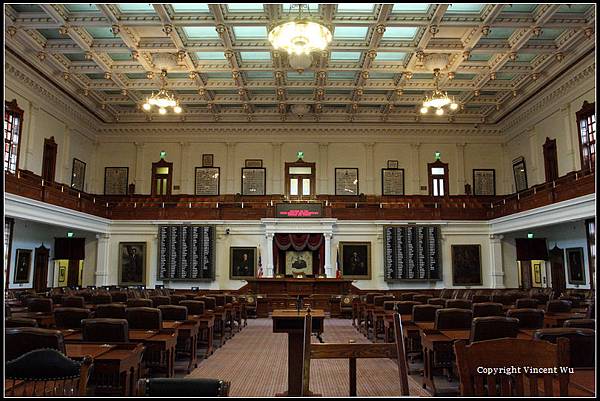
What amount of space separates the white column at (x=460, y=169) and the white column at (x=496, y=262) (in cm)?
370

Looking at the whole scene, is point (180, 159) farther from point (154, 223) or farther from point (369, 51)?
point (369, 51)

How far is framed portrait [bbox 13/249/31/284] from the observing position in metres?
17.0

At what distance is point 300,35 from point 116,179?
15.1 m

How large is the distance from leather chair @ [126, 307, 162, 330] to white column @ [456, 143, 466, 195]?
18.8 m

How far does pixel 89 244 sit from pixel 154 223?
2927 millimetres

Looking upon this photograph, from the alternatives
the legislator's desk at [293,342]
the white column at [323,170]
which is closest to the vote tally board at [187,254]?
the white column at [323,170]

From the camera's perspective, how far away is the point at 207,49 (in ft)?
50.8

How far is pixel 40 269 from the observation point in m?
18.7

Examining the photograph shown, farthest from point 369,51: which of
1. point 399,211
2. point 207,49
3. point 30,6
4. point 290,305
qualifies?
point 30,6

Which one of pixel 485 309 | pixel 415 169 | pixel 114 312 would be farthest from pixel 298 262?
pixel 114 312

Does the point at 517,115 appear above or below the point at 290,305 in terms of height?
above

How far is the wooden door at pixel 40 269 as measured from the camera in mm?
18414

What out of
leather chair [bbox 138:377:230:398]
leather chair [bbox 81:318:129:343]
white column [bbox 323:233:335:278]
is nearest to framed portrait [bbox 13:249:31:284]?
white column [bbox 323:233:335:278]

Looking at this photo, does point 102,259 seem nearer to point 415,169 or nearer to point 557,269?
point 415,169
